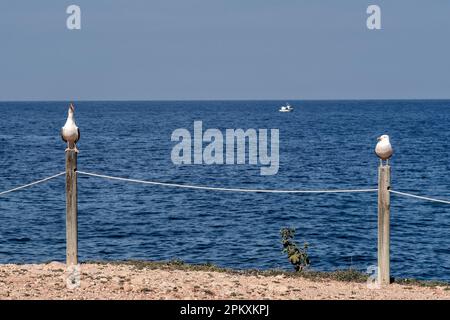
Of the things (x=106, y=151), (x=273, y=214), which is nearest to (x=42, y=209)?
(x=273, y=214)

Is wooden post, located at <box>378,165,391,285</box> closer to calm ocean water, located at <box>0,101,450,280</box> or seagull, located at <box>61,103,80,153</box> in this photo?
seagull, located at <box>61,103,80,153</box>

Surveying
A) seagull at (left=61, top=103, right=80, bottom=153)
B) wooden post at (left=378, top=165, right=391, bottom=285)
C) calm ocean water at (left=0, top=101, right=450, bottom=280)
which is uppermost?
seagull at (left=61, top=103, right=80, bottom=153)

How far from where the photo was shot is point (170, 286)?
1116cm

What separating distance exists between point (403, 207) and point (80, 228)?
13.5 metres

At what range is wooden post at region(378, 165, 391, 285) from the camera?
39.1 feet

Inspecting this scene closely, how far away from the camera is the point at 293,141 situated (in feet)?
262

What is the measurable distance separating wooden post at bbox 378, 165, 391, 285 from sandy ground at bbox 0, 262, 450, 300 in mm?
253

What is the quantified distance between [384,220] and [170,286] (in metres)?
3.25

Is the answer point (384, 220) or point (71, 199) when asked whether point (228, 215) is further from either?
point (384, 220)

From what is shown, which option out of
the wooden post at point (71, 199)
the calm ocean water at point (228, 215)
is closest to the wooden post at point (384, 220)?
the wooden post at point (71, 199)

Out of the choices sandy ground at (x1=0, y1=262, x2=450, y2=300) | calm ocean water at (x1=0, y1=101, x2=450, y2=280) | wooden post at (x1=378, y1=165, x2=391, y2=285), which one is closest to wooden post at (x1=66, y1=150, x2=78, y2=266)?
sandy ground at (x1=0, y1=262, x2=450, y2=300)

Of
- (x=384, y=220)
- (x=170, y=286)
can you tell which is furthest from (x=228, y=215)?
(x=170, y=286)

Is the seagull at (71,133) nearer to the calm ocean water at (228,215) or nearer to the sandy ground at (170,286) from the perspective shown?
the sandy ground at (170,286)
